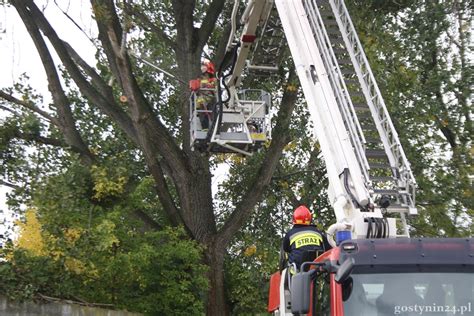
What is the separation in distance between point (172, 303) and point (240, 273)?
3.87 meters

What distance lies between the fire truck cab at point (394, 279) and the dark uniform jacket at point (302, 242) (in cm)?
131

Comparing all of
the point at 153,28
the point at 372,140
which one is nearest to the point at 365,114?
the point at 372,140

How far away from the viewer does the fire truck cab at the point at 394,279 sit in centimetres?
639

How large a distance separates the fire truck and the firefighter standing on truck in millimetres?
120

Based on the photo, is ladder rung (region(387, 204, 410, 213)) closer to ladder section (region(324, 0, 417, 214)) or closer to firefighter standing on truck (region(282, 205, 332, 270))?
ladder section (region(324, 0, 417, 214))

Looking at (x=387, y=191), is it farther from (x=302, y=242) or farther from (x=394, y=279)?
(x=394, y=279)

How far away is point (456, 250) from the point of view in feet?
21.9

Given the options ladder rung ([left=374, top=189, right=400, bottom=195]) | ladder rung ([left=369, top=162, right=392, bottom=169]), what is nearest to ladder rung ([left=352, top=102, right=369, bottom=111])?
ladder rung ([left=369, top=162, right=392, bottom=169])

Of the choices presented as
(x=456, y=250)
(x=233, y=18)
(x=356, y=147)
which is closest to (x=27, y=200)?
(x=233, y=18)

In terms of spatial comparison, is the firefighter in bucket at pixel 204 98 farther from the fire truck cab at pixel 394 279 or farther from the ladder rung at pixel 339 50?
the fire truck cab at pixel 394 279

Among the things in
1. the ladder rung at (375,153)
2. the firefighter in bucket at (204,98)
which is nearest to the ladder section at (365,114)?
the ladder rung at (375,153)

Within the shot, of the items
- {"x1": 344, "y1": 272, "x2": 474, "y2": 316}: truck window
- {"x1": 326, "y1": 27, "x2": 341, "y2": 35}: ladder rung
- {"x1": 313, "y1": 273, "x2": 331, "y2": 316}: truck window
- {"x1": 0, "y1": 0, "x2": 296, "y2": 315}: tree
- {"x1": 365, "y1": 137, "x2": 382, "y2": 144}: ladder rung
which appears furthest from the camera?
{"x1": 0, "y1": 0, "x2": 296, "y2": 315}: tree

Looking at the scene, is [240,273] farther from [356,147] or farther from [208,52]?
[356,147]

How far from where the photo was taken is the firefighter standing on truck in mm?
8094
